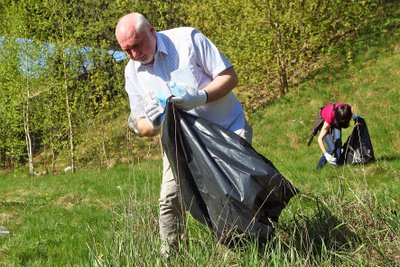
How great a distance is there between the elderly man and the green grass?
0.24 metres

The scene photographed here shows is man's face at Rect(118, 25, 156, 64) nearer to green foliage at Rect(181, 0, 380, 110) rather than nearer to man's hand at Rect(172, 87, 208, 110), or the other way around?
man's hand at Rect(172, 87, 208, 110)

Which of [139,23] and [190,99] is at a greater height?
[139,23]

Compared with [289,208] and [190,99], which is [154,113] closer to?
[190,99]

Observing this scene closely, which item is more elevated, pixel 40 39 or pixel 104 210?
pixel 40 39

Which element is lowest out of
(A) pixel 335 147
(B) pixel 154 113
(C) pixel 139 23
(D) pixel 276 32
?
(A) pixel 335 147

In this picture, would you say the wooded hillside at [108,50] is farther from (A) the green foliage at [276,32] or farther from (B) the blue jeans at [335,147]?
(B) the blue jeans at [335,147]

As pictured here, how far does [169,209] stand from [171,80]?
971mm

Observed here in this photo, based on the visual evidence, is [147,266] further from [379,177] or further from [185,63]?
[379,177]

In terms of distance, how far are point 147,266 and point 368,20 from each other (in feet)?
53.0

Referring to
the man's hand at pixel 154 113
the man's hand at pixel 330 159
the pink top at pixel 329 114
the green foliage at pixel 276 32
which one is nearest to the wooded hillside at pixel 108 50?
the green foliage at pixel 276 32

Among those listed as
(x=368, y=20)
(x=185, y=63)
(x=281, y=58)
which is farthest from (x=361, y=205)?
(x=368, y=20)

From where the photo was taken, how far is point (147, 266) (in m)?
3.41

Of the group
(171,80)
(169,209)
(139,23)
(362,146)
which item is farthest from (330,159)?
(139,23)

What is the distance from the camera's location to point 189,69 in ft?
12.4
